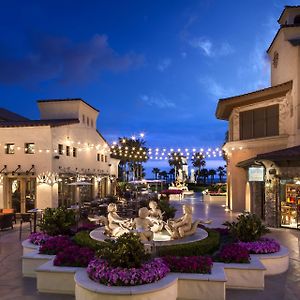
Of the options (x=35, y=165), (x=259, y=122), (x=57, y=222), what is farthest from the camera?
(x=35, y=165)

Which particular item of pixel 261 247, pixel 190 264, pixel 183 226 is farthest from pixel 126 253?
pixel 261 247

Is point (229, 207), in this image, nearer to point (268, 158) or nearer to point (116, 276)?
point (268, 158)

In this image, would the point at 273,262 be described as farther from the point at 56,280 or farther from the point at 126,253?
the point at 56,280

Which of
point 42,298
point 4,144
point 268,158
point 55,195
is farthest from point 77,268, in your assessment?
point 4,144

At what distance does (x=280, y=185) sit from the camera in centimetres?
1883

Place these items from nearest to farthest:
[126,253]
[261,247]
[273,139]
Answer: [126,253], [261,247], [273,139]

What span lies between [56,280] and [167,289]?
301 centimetres

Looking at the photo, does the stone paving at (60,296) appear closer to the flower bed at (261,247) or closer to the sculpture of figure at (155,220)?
the flower bed at (261,247)

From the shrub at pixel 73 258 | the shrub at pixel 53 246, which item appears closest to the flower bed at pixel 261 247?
the shrub at pixel 73 258

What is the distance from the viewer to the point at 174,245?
35.0ft

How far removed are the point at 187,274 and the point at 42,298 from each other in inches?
140

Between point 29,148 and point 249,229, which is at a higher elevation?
point 29,148

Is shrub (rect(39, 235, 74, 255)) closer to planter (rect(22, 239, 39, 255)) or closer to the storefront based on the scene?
planter (rect(22, 239, 39, 255))

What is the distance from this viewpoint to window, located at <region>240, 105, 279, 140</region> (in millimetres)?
22578
